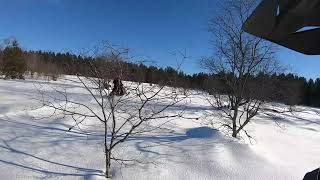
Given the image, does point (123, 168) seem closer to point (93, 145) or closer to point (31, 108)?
point (93, 145)

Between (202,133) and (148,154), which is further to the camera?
(202,133)

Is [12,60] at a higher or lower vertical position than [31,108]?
higher

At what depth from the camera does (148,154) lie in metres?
8.51

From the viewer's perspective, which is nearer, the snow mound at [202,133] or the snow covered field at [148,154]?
the snow covered field at [148,154]

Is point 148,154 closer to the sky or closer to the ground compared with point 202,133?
closer to the ground

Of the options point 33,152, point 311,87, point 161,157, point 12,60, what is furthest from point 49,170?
point 311,87

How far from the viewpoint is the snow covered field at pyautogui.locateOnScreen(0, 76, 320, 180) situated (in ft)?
25.0

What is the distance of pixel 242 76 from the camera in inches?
439

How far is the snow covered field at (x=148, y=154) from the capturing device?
7605 mm

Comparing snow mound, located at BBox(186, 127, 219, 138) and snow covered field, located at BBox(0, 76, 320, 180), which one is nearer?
snow covered field, located at BBox(0, 76, 320, 180)

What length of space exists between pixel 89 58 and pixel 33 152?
7.41ft

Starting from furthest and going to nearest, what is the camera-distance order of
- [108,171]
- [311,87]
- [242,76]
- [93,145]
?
[311,87]
[242,76]
[93,145]
[108,171]

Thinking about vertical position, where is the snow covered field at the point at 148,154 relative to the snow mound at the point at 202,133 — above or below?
below

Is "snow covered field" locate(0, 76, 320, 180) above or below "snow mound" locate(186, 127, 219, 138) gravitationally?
below
